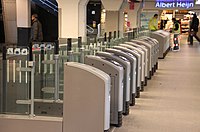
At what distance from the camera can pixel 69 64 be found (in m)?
4.30

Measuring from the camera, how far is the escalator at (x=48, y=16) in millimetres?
19766

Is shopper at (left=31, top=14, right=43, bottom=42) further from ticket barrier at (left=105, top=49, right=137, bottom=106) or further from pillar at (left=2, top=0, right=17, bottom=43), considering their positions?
ticket barrier at (left=105, top=49, right=137, bottom=106)

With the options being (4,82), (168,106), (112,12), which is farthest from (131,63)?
(112,12)

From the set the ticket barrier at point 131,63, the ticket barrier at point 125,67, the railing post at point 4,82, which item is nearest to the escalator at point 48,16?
the ticket barrier at point 131,63

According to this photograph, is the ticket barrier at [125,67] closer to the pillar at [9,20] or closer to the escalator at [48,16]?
the pillar at [9,20]

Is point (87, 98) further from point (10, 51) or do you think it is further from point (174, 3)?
point (174, 3)

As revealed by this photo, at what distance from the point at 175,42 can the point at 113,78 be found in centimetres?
1475

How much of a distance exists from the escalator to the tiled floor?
10.2 m

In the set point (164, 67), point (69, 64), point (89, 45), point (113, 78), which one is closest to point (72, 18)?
point (164, 67)

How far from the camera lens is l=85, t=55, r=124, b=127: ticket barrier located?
5246 millimetres

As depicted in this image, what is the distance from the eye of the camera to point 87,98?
4.25 metres

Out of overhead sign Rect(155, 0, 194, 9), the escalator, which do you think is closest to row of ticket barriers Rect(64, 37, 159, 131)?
the escalator

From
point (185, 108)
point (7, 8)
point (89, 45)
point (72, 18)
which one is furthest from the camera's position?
point (7, 8)

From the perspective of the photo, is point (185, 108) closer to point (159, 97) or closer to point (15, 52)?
point (159, 97)
